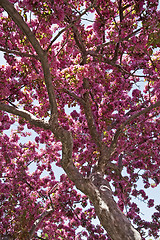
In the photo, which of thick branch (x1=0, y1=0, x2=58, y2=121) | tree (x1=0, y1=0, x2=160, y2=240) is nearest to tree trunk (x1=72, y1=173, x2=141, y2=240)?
tree (x1=0, y1=0, x2=160, y2=240)

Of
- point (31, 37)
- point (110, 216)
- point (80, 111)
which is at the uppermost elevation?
point (80, 111)

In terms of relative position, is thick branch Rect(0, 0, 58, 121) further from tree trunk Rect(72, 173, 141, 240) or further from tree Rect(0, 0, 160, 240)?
tree trunk Rect(72, 173, 141, 240)

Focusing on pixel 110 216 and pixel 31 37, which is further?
pixel 110 216

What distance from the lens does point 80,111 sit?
908cm

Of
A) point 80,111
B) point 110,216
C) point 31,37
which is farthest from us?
point 80,111

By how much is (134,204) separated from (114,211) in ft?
30.3

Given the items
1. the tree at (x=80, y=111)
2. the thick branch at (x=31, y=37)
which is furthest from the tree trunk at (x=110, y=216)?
the thick branch at (x=31, y=37)

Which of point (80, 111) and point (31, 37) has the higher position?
point (80, 111)

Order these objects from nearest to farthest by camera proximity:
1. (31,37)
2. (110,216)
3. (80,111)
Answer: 1. (31,37)
2. (110,216)
3. (80,111)

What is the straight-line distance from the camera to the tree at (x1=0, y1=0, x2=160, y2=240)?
4281mm

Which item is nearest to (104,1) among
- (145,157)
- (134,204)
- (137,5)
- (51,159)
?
(137,5)

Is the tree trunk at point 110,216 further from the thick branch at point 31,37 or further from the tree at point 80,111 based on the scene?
the thick branch at point 31,37

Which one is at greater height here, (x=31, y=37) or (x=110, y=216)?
(x=31, y=37)

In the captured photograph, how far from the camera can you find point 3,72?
5387 mm
